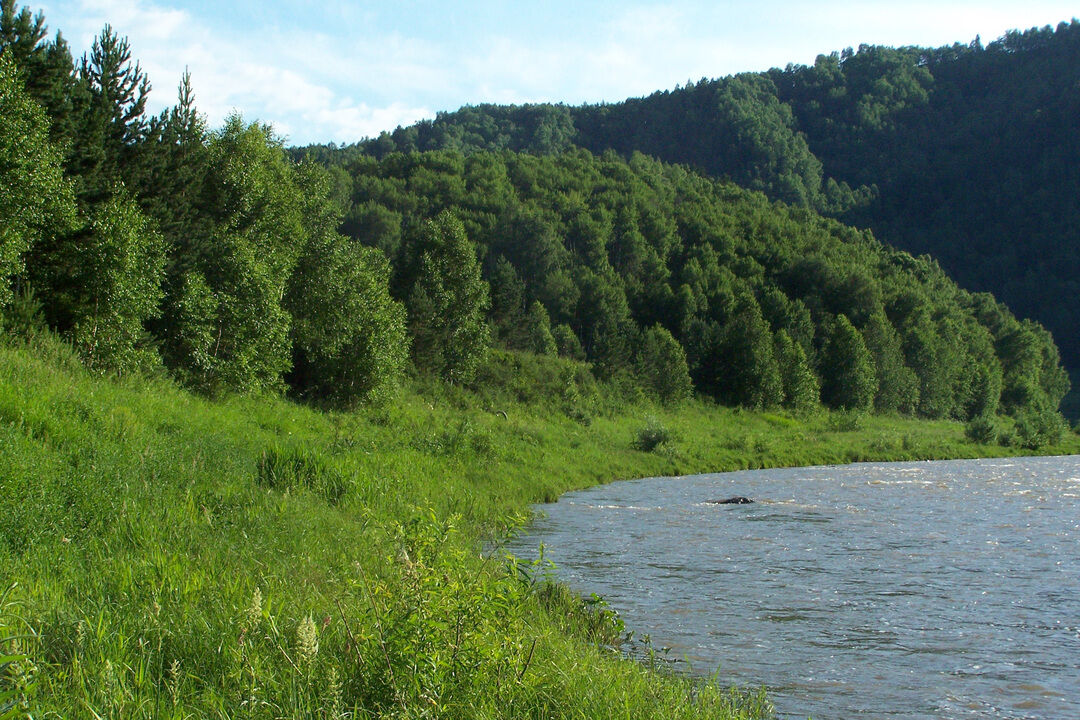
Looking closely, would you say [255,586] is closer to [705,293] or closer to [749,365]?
[749,365]

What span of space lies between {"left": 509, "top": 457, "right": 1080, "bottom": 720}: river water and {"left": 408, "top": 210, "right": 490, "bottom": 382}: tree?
26.1 meters

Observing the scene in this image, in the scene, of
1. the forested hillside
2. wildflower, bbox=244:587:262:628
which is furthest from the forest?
the forested hillside

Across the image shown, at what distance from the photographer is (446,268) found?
183 ft

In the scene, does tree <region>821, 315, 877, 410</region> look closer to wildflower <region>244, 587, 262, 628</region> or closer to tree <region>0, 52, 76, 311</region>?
tree <region>0, 52, 76, 311</region>

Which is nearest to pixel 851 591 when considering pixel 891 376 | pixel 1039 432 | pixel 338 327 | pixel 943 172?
pixel 338 327

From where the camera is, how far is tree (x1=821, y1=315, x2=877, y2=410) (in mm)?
80500

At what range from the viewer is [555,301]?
94812mm

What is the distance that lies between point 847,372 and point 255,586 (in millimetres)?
80710

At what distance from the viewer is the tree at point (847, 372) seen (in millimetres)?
80500

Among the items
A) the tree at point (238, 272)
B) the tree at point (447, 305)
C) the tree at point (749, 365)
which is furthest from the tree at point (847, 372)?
the tree at point (238, 272)

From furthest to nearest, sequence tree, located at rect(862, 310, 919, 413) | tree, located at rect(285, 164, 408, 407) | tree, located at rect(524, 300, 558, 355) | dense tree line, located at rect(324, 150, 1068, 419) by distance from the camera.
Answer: tree, located at rect(862, 310, 919, 413)
dense tree line, located at rect(324, 150, 1068, 419)
tree, located at rect(524, 300, 558, 355)
tree, located at rect(285, 164, 408, 407)

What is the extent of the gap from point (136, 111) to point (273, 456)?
20367 millimetres

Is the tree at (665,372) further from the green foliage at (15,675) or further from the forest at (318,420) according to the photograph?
the green foliage at (15,675)

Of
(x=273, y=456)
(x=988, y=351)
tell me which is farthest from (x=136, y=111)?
(x=988, y=351)
